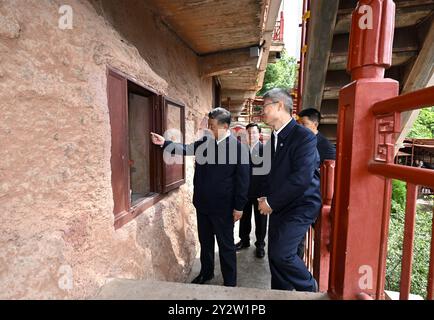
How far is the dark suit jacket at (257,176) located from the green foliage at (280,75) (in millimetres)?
12718

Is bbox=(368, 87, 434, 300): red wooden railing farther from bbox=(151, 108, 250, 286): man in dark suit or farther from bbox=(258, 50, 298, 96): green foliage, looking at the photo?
bbox=(258, 50, 298, 96): green foliage

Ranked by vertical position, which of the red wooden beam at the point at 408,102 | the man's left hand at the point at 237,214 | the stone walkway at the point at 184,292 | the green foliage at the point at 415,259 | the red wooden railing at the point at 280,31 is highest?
the red wooden railing at the point at 280,31

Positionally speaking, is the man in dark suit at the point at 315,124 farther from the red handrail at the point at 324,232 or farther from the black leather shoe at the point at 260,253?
the black leather shoe at the point at 260,253

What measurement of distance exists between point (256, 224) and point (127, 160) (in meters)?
2.51

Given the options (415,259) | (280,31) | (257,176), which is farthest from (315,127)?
(415,259)

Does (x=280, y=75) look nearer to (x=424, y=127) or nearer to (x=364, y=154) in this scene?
(x=424, y=127)

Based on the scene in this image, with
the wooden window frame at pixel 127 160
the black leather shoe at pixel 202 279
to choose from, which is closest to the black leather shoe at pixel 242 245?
the black leather shoe at pixel 202 279

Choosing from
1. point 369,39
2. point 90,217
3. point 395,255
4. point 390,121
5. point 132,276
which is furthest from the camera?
point 395,255

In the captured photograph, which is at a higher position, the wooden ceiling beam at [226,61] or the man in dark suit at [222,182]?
the wooden ceiling beam at [226,61]

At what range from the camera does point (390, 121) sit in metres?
1.20

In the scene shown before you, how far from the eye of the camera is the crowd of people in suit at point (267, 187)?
2.19 meters
